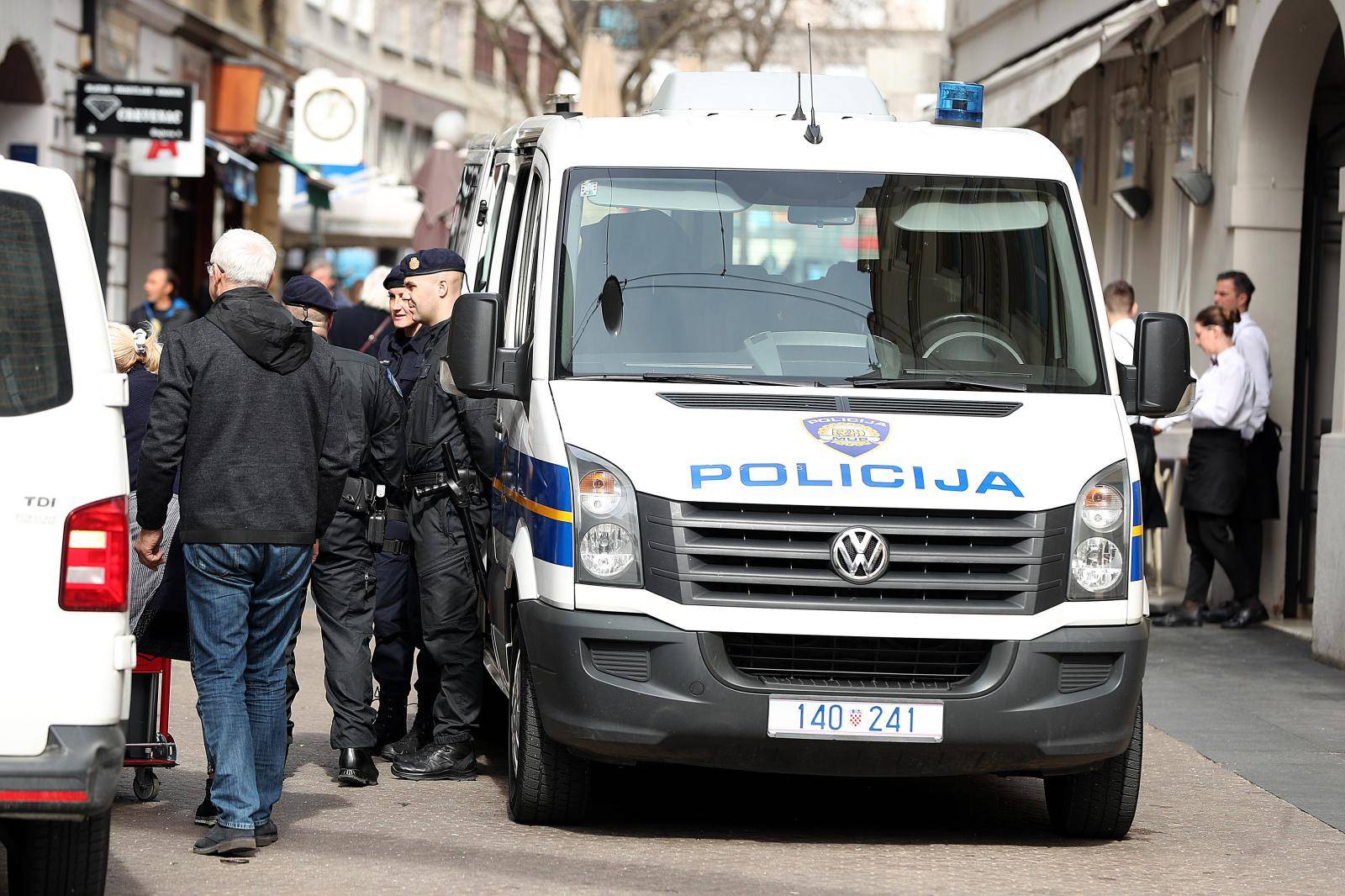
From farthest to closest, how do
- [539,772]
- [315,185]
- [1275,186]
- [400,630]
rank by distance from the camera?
[315,185] < [1275,186] < [400,630] < [539,772]

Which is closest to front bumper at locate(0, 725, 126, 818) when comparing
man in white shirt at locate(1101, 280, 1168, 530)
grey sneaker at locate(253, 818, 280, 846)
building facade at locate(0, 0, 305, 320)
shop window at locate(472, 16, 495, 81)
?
grey sneaker at locate(253, 818, 280, 846)

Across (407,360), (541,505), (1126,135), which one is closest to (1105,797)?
(541,505)

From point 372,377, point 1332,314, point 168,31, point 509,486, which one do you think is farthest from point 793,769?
point 168,31

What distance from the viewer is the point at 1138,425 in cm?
1423

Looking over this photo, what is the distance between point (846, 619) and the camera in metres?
6.84

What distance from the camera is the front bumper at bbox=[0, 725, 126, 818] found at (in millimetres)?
5184

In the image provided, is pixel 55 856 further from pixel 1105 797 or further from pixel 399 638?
pixel 1105 797

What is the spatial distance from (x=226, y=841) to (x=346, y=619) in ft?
4.83

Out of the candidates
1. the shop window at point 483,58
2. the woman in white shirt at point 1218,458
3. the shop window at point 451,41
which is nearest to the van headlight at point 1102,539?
the woman in white shirt at point 1218,458

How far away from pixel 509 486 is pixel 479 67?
51.5 metres

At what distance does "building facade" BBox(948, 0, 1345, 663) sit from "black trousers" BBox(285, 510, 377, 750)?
613 centimetres

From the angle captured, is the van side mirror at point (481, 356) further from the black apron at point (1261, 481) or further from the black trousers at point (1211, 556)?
the black apron at point (1261, 481)

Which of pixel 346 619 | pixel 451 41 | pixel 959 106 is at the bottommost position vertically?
pixel 346 619

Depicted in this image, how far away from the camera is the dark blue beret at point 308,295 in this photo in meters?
8.40
